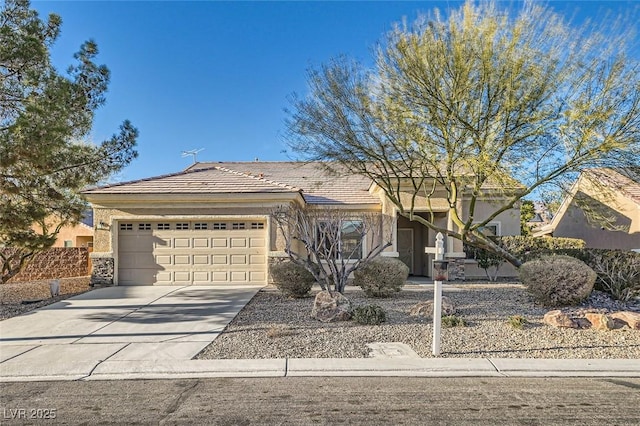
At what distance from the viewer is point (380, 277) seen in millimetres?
10883

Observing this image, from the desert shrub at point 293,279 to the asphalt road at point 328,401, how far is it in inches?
221

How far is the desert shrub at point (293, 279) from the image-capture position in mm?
10906

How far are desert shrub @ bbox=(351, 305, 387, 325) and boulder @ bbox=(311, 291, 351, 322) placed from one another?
0.84ft

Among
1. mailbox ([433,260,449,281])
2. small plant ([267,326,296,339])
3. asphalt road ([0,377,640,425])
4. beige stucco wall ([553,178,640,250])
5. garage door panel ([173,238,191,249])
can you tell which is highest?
beige stucco wall ([553,178,640,250])

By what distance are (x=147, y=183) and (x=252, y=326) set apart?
8673mm

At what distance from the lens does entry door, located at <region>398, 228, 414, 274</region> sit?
17406 millimetres

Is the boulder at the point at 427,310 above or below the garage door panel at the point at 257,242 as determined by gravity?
below

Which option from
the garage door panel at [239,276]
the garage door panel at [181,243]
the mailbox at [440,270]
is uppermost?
the garage door panel at [181,243]

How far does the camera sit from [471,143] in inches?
391

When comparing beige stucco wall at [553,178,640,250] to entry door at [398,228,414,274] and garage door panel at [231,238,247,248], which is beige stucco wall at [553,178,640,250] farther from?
garage door panel at [231,238,247,248]

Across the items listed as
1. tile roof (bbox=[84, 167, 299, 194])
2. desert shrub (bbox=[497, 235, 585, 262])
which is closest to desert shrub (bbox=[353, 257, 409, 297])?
tile roof (bbox=[84, 167, 299, 194])

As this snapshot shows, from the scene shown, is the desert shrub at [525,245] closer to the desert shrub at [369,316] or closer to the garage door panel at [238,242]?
the desert shrub at [369,316]

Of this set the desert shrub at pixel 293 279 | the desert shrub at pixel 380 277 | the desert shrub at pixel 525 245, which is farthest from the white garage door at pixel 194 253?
the desert shrub at pixel 525 245

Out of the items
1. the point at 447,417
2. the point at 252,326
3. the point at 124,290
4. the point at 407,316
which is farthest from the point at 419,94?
the point at 124,290
